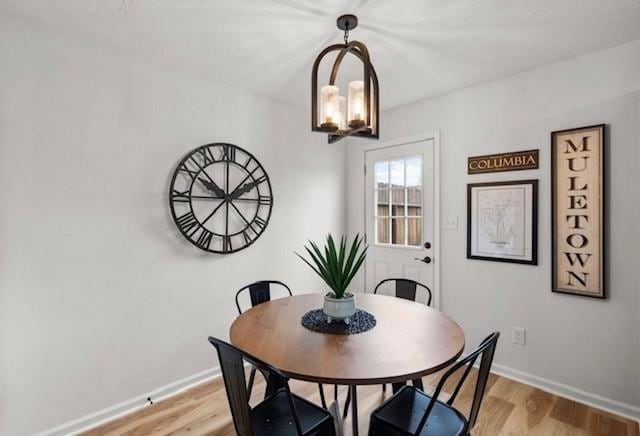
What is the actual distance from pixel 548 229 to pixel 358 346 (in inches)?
73.1

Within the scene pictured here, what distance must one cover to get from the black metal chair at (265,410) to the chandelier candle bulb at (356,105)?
111 cm

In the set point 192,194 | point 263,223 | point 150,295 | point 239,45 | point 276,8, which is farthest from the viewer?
point 263,223

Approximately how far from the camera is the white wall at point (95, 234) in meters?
1.80

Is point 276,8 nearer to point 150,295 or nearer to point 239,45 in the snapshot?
point 239,45

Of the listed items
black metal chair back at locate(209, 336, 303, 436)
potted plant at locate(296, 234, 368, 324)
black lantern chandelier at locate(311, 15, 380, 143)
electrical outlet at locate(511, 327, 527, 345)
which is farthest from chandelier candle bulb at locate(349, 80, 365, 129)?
electrical outlet at locate(511, 327, 527, 345)

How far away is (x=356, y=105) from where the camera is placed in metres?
1.58

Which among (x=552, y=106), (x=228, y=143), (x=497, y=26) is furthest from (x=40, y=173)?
(x=552, y=106)

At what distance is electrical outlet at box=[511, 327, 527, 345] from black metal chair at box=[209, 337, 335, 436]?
1.87 metres

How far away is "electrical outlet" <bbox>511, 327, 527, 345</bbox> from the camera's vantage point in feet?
8.25

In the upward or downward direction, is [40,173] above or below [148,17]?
below

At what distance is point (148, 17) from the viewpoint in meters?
1.82

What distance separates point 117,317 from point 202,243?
0.72 m

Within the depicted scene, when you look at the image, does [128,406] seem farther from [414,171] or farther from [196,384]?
[414,171]

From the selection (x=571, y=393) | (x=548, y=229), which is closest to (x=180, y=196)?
(x=548, y=229)
